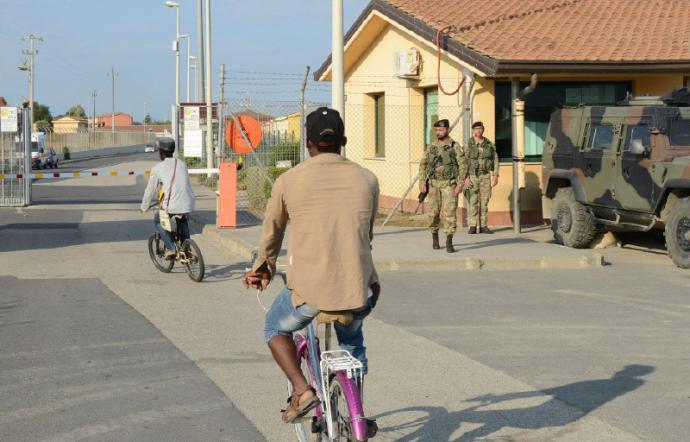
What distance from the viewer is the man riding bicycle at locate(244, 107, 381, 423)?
4840mm

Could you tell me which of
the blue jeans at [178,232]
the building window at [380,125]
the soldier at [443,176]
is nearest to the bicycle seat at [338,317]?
the blue jeans at [178,232]

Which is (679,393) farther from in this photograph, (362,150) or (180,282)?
(362,150)

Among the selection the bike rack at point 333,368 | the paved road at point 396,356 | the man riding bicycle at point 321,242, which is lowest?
the paved road at point 396,356

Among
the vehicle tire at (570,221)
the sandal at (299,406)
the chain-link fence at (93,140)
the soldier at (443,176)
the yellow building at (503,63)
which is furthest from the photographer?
the chain-link fence at (93,140)

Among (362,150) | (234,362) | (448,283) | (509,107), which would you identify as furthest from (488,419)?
(362,150)

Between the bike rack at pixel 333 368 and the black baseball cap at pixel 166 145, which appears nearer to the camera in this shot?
the bike rack at pixel 333 368

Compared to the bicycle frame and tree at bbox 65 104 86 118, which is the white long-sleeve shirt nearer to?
the bicycle frame

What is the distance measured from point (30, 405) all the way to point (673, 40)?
1611cm

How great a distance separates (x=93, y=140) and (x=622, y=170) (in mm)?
99851

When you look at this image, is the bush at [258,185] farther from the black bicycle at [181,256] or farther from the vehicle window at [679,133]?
the vehicle window at [679,133]

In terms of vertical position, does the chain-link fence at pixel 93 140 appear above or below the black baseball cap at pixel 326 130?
above

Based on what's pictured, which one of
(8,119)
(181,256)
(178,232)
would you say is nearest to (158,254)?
(178,232)

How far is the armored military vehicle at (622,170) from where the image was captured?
14.2m

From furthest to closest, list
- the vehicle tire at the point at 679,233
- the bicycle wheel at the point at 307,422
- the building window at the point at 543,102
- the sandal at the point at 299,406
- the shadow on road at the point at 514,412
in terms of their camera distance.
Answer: the building window at the point at 543,102 < the vehicle tire at the point at 679,233 < the shadow on road at the point at 514,412 < the bicycle wheel at the point at 307,422 < the sandal at the point at 299,406
